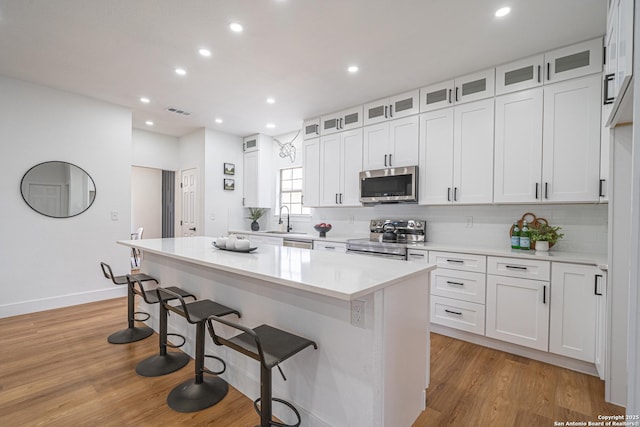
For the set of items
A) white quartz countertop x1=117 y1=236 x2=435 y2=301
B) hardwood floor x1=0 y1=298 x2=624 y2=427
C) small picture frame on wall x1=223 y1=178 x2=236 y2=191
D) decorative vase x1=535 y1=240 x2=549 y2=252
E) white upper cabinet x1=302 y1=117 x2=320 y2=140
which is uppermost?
white upper cabinet x1=302 y1=117 x2=320 y2=140

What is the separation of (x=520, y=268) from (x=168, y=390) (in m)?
3.00

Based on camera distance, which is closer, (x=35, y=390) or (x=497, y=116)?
(x=35, y=390)

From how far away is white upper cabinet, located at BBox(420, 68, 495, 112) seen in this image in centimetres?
309

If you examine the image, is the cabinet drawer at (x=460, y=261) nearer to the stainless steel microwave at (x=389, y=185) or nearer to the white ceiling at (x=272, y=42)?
the stainless steel microwave at (x=389, y=185)

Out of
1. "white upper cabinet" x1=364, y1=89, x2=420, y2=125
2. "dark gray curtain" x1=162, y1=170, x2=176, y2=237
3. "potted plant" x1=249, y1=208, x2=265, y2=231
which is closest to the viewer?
"white upper cabinet" x1=364, y1=89, x2=420, y2=125

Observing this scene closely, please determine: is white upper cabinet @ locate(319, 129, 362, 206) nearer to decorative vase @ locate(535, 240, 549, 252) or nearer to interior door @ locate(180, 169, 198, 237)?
decorative vase @ locate(535, 240, 549, 252)

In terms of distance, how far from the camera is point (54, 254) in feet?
12.5

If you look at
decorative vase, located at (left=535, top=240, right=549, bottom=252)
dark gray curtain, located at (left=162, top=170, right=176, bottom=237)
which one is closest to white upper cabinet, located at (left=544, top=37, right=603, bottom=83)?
decorative vase, located at (left=535, top=240, right=549, bottom=252)

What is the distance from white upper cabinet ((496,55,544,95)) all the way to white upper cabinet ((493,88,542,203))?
65mm

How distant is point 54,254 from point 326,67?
4155mm

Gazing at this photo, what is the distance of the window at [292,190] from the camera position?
564 centimetres

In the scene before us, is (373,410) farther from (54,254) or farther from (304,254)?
(54,254)

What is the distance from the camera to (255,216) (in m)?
5.91

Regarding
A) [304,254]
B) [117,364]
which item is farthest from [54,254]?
[304,254]
